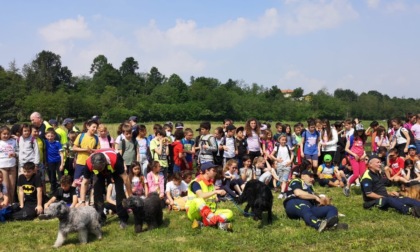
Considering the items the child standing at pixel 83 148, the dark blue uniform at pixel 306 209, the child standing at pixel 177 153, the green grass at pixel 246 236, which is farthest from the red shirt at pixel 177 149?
the dark blue uniform at pixel 306 209

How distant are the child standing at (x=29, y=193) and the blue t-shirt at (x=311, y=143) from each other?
758 centimetres

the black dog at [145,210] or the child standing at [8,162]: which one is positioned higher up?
the child standing at [8,162]

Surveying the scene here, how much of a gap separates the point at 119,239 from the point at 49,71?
328 feet

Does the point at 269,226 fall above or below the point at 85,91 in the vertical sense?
below

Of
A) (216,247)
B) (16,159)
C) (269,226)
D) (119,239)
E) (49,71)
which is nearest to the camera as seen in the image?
(216,247)

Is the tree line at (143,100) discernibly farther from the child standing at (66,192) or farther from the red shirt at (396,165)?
the child standing at (66,192)

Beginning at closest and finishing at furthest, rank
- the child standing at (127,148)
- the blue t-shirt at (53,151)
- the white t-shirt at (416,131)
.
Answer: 1. the child standing at (127,148)
2. the blue t-shirt at (53,151)
3. the white t-shirt at (416,131)

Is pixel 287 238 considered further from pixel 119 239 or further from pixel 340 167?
pixel 340 167

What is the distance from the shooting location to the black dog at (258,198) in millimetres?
7035

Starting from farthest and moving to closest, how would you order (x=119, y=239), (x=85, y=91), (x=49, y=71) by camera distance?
(x=49, y=71)
(x=85, y=91)
(x=119, y=239)

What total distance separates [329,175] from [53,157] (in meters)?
7.99

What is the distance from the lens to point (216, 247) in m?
5.88

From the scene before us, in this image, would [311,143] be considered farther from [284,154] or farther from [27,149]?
[27,149]

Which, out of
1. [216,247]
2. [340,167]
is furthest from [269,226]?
[340,167]
